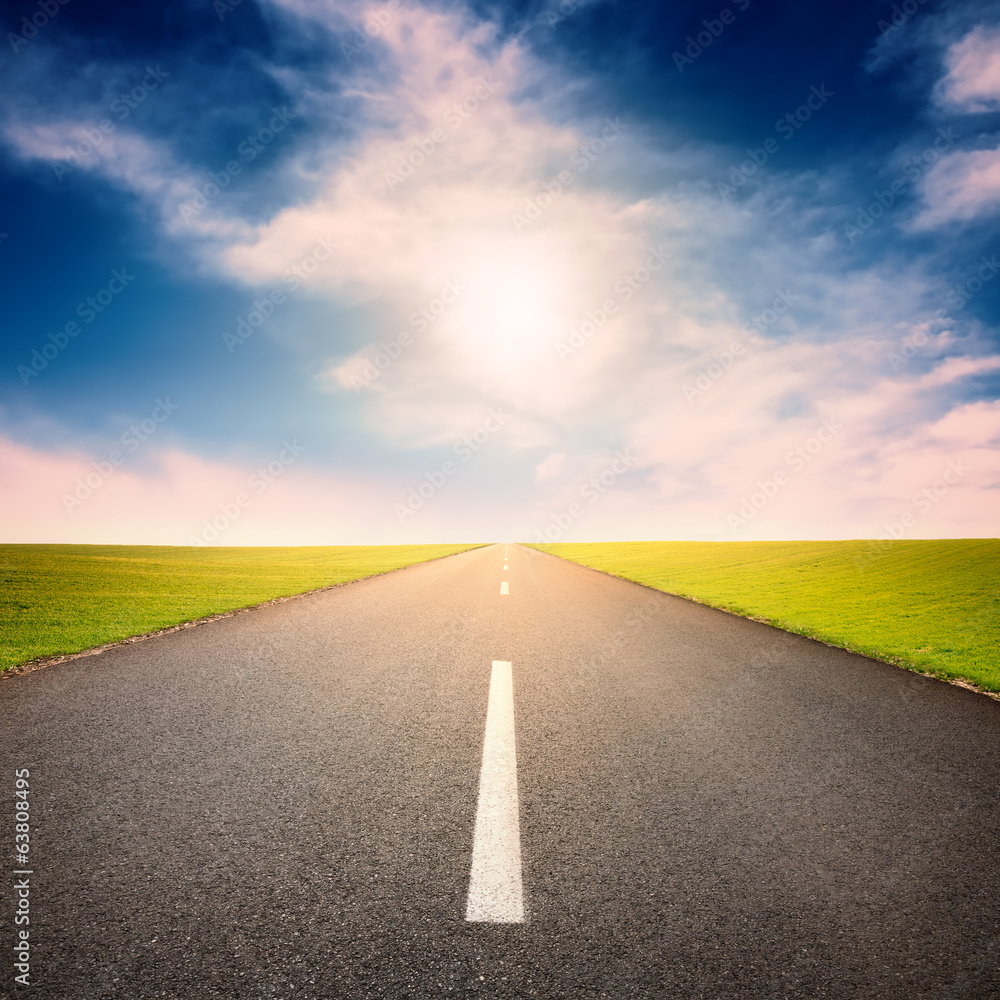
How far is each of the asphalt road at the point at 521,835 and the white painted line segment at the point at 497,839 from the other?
57 millimetres

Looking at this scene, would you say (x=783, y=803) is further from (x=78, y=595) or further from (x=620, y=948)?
(x=78, y=595)

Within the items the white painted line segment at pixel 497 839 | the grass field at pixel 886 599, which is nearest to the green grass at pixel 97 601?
the white painted line segment at pixel 497 839

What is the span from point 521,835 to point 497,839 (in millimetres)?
143

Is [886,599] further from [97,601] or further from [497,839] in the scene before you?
[97,601]

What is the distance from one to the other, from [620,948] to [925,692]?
5890 millimetres

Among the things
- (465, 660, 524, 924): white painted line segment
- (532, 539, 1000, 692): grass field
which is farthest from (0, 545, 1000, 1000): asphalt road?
(532, 539, 1000, 692): grass field

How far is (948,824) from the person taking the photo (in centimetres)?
296

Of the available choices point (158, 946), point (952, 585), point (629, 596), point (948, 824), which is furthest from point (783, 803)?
point (952, 585)

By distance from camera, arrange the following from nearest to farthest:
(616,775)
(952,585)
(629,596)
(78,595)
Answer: (616,775), (78,595), (629,596), (952,585)

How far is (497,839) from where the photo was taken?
8.62 ft

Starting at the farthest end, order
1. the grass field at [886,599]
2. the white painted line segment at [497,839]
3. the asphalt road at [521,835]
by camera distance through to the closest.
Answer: the grass field at [886,599] < the white painted line segment at [497,839] < the asphalt road at [521,835]

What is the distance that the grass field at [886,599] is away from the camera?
7832mm

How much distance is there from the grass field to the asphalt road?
2.60 m

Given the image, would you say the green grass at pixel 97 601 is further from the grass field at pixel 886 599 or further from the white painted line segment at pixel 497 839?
→ the grass field at pixel 886 599
